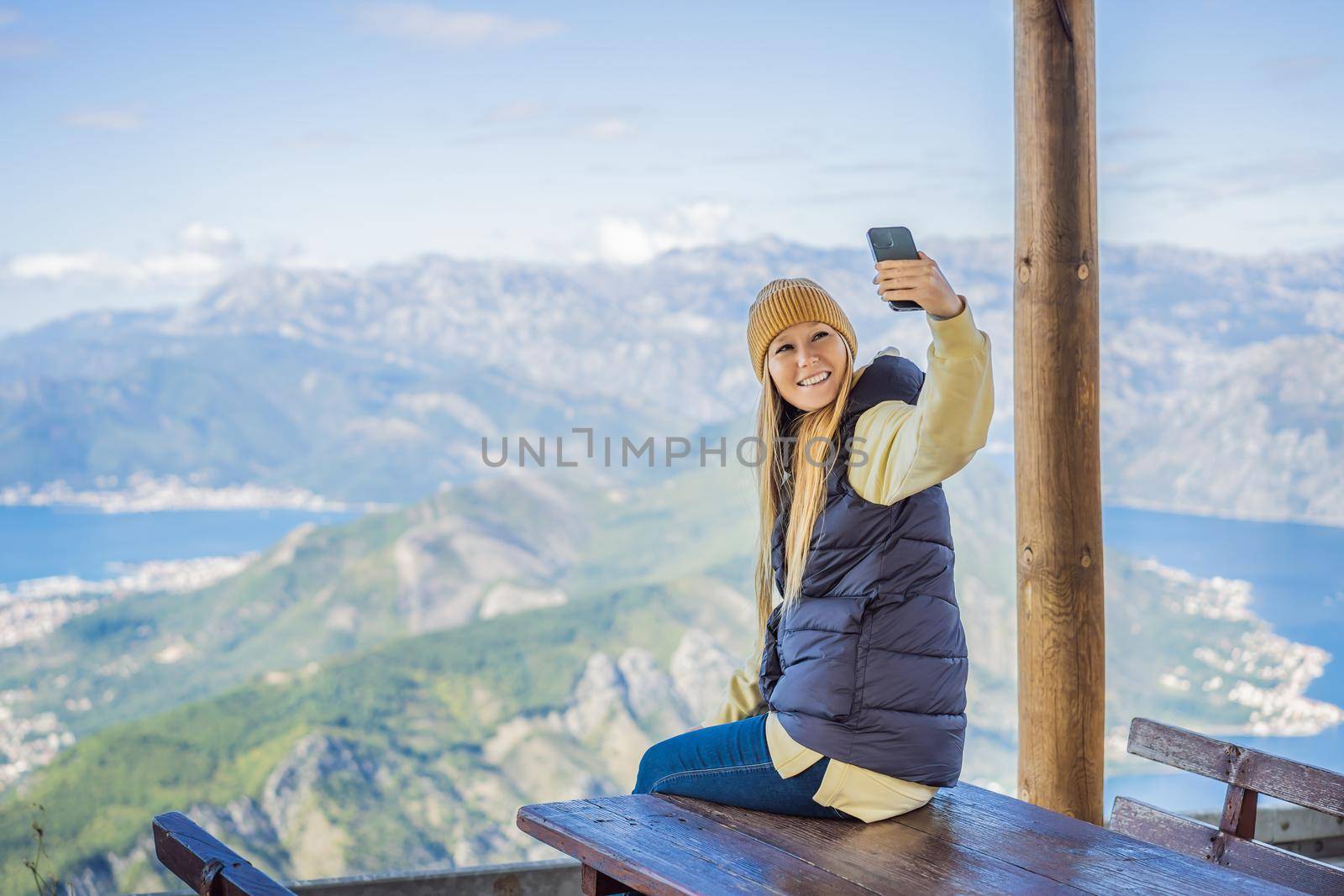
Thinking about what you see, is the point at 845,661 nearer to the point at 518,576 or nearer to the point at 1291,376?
the point at 1291,376

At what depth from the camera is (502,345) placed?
25094 mm

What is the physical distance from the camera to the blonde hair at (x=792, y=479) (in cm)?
181

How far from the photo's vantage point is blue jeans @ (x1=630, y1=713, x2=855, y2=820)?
1.80 m

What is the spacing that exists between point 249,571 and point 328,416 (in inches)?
129

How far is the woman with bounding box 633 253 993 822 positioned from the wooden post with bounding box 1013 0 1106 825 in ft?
2.64

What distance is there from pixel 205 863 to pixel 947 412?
101 cm

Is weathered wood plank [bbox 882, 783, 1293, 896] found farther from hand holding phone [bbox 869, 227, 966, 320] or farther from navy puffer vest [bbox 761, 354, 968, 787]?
hand holding phone [bbox 869, 227, 966, 320]

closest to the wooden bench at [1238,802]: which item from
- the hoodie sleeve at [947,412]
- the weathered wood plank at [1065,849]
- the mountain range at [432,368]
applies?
the weathered wood plank at [1065,849]

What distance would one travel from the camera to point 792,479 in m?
1.89

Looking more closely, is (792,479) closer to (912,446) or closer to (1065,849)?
(912,446)

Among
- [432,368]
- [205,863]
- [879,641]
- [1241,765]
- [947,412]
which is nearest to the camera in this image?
[205,863]

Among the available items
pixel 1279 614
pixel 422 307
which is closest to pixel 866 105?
pixel 1279 614

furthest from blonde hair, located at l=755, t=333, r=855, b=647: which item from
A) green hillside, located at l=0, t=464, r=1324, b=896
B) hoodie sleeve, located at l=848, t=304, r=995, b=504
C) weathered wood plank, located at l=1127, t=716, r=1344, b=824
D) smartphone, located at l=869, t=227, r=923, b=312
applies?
green hillside, located at l=0, t=464, r=1324, b=896

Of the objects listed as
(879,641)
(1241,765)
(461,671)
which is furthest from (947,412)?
(461,671)
